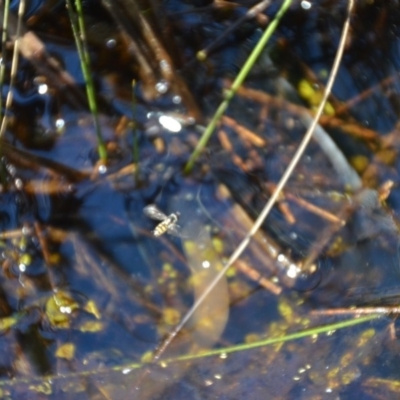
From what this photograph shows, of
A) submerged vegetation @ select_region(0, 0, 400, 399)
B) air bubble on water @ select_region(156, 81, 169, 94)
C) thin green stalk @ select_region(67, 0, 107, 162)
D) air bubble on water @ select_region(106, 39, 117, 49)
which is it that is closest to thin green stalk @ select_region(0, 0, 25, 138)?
submerged vegetation @ select_region(0, 0, 400, 399)

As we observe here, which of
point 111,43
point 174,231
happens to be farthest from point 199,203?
point 111,43

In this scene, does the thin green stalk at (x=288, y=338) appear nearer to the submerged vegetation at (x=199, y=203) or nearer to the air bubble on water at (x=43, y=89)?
the submerged vegetation at (x=199, y=203)

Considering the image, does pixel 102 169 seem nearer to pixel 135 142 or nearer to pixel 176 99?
pixel 135 142

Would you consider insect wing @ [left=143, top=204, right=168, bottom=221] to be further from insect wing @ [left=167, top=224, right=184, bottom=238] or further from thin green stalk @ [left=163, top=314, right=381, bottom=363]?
thin green stalk @ [left=163, top=314, right=381, bottom=363]

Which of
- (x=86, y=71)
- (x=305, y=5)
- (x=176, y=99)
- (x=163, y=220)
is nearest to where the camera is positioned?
(x=86, y=71)

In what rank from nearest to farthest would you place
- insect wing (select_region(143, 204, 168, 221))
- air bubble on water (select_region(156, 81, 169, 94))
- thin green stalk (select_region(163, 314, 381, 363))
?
1. thin green stalk (select_region(163, 314, 381, 363))
2. insect wing (select_region(143, 204, 168, 221))
3. air bubble on water (select_region(156, 81, 169, 94))

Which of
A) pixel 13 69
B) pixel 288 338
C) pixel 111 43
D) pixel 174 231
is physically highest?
pixel 13 69

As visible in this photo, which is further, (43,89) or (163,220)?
(43,89)
